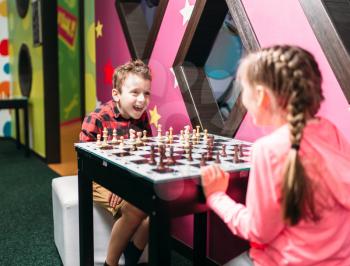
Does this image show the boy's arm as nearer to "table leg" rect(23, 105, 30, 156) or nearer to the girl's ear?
the girl's ear

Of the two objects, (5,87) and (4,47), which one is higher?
(4,47)

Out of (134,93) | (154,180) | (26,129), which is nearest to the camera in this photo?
(154,180)

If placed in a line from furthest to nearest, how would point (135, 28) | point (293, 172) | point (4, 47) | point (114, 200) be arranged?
point (4, 47) < point (135, 28) < point (114, 200) < point (293, 172)

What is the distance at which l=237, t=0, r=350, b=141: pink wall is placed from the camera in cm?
147

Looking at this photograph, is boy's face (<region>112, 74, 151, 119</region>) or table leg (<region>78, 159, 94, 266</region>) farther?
boy's face (<region>112, 74, 151, 119</region>)

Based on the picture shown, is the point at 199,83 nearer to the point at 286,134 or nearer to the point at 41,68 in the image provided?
the point at 286,134

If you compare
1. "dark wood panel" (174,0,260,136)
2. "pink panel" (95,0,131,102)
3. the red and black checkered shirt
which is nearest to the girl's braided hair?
"dark wood panel" (174,0,260,136)

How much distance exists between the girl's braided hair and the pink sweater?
0.09 ft

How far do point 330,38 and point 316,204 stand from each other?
0.72 meters

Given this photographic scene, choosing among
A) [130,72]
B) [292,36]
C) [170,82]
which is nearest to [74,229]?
[130,72]

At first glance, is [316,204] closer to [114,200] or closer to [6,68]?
[114,200]

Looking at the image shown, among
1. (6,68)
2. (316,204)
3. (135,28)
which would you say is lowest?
(316,204)

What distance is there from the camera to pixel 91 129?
1972 mm

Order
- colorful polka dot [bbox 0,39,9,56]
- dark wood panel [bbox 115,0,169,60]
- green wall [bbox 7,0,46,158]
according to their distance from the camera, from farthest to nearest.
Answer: colorful polka dot [bbox 0,39,9,56], green wall [bbox 7,0,46,158], dark wood panel [bbox 115,0,169,60]
